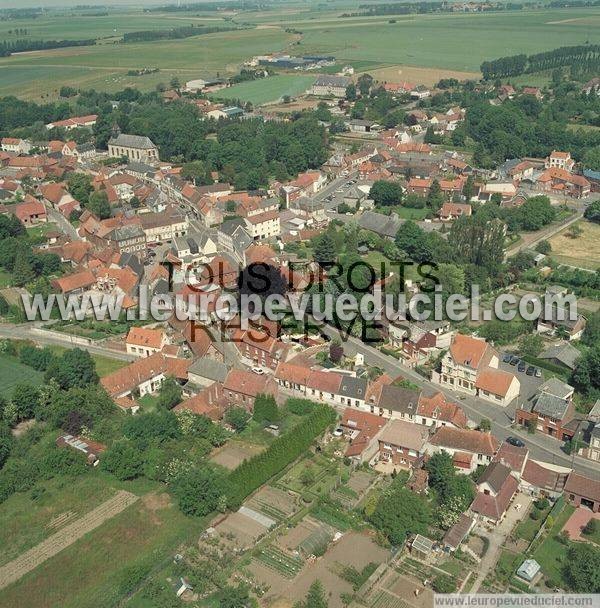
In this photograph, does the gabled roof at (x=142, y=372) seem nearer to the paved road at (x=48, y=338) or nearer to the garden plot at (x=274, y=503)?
the paved road at (x=48, y=338)

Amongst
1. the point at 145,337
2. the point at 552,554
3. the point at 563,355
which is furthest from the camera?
the point at 145,337

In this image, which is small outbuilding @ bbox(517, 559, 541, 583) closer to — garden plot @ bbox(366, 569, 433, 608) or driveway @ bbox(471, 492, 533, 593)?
driveway @ bbox(471, 492, 533, 593)

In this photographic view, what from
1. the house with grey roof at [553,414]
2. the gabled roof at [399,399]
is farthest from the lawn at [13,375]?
the house with grey roof at [553,414]

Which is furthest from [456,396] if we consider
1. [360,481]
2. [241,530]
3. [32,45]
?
[32,45]

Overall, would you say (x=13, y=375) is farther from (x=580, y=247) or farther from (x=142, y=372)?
(x=580, y=247)

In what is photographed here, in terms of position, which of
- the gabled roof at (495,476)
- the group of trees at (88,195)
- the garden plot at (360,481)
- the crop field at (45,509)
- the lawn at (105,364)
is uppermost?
the group of trees at (88,195)
